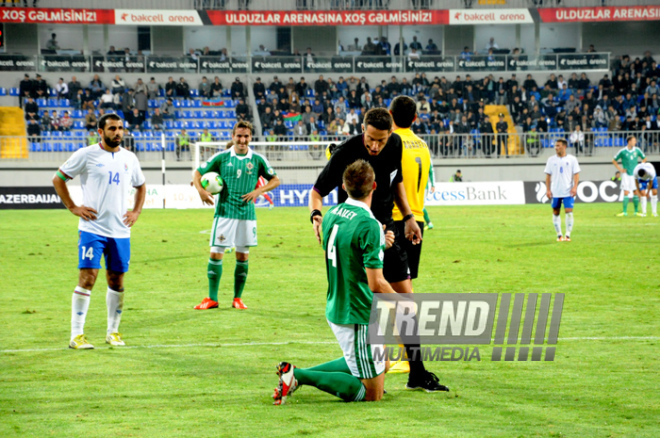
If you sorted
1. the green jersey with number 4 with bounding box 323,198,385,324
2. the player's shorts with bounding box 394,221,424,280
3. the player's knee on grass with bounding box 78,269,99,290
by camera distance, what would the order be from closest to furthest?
the green jersey with number 4 with bounding box 323,198,385,324
the player's shorts with bounding box 394,221,424,280
the player's knee on grass with bounding box 78,269,99,290

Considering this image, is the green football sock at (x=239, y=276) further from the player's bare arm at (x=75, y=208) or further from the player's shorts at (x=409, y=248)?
the player's shorts at (x=409, y=248)

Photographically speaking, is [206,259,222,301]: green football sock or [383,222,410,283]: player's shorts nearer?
[383,222,410,283]: player's shorts

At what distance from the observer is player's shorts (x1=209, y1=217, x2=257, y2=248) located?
10.4 meters

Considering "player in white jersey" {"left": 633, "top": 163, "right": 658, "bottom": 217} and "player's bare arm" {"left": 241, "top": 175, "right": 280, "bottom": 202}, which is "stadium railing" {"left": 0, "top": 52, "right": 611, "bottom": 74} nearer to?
"player in white jersey" {"left": 633, "top": 163, "right": 658, "bottom": 217}

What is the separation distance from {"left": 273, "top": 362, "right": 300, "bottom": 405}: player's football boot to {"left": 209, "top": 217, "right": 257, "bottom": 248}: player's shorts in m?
4.98

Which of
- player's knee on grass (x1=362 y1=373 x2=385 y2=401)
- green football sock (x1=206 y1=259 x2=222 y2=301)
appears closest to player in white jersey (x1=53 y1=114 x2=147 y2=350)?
green football sock (x1=206 y1=259 x2=222 y2=301)

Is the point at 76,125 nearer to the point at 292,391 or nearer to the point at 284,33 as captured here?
the point at 284,33

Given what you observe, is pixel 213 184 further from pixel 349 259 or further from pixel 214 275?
pixel 349 259

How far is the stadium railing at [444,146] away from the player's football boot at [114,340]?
2894cm

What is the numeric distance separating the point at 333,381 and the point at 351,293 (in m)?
0.67

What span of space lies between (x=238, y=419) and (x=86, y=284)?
325 cm

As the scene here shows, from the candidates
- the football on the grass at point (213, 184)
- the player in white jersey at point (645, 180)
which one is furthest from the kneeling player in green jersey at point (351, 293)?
the player in white jersey at point (645, 180)

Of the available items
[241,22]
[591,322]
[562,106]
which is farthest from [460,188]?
[591,322]

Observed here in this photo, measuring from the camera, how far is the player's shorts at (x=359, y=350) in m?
5.51
